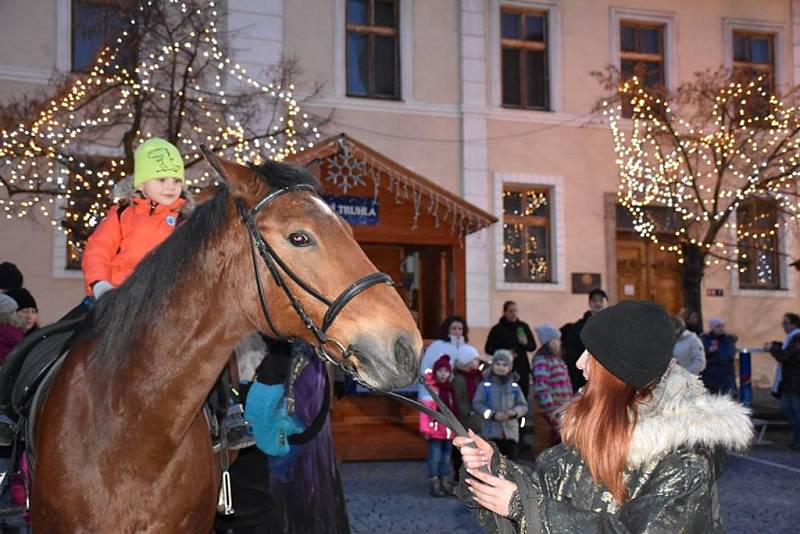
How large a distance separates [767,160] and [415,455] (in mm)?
9519

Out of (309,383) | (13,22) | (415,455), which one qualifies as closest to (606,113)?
(415,455)

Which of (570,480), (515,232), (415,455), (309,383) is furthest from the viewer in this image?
(515,232)

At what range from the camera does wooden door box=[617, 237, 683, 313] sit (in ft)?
61.0

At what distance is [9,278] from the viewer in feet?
25.9

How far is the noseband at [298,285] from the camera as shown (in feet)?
9.32

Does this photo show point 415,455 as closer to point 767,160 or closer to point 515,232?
point 515,232

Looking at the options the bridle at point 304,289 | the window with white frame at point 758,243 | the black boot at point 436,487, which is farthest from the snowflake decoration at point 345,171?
the window with white frame at point 758,243

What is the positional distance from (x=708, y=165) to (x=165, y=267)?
1680 cm

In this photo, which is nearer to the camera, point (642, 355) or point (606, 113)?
point (642, 355)

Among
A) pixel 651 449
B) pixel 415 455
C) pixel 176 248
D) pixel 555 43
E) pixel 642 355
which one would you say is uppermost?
pixel 555 43

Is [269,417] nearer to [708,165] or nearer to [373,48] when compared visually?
Answer: [373,48]

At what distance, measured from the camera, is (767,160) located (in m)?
16.5

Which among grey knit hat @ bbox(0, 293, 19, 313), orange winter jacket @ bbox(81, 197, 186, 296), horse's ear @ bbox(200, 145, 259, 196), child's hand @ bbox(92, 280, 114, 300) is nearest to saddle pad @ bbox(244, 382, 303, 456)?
orange winter jacket @ bbox(81, 197, 186, 296)

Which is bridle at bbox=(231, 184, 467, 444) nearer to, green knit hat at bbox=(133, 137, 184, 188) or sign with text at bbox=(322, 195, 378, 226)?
green knit hat at bbox=(133, 137, 184, 188)
